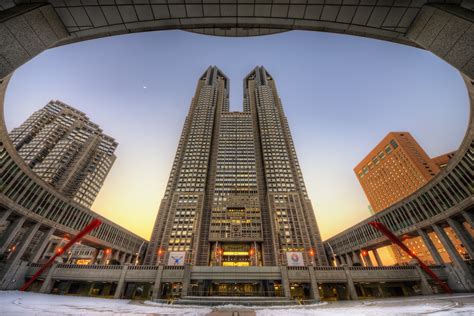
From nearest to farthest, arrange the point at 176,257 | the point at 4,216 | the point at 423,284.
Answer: the point at 423,284 → the point at 4,216 → the point at 176,257

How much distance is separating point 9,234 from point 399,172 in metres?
136

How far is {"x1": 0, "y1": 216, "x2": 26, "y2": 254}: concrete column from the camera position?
1255 inches

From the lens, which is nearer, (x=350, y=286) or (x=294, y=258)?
(x=350, y=286)

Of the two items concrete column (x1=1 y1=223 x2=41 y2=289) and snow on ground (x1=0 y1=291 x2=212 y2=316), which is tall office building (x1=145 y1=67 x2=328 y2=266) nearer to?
concrete column (x1=1 y1=223 x2=41 y2=289)

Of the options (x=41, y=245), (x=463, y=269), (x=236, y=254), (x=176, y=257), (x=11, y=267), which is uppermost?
(x=236, y=254)

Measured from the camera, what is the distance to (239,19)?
668cm

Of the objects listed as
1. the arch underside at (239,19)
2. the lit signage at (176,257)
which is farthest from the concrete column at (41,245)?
the arch underside at (239,19)

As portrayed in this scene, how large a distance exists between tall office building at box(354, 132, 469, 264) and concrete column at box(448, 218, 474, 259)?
6136 centimetres

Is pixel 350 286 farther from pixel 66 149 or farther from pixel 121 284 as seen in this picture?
pixel 66 149

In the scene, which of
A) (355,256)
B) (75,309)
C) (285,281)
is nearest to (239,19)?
(75,309)

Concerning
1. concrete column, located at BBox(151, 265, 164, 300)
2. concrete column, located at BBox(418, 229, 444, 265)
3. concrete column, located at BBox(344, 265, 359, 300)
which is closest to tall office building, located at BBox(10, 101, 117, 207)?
concrete column, located at BBox(151, 265, 164, 300)

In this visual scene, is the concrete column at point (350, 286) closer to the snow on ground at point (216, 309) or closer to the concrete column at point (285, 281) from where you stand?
the concrete column at point (285, 281)

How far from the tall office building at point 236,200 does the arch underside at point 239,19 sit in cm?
6451

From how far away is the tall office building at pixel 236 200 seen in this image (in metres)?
65.6
